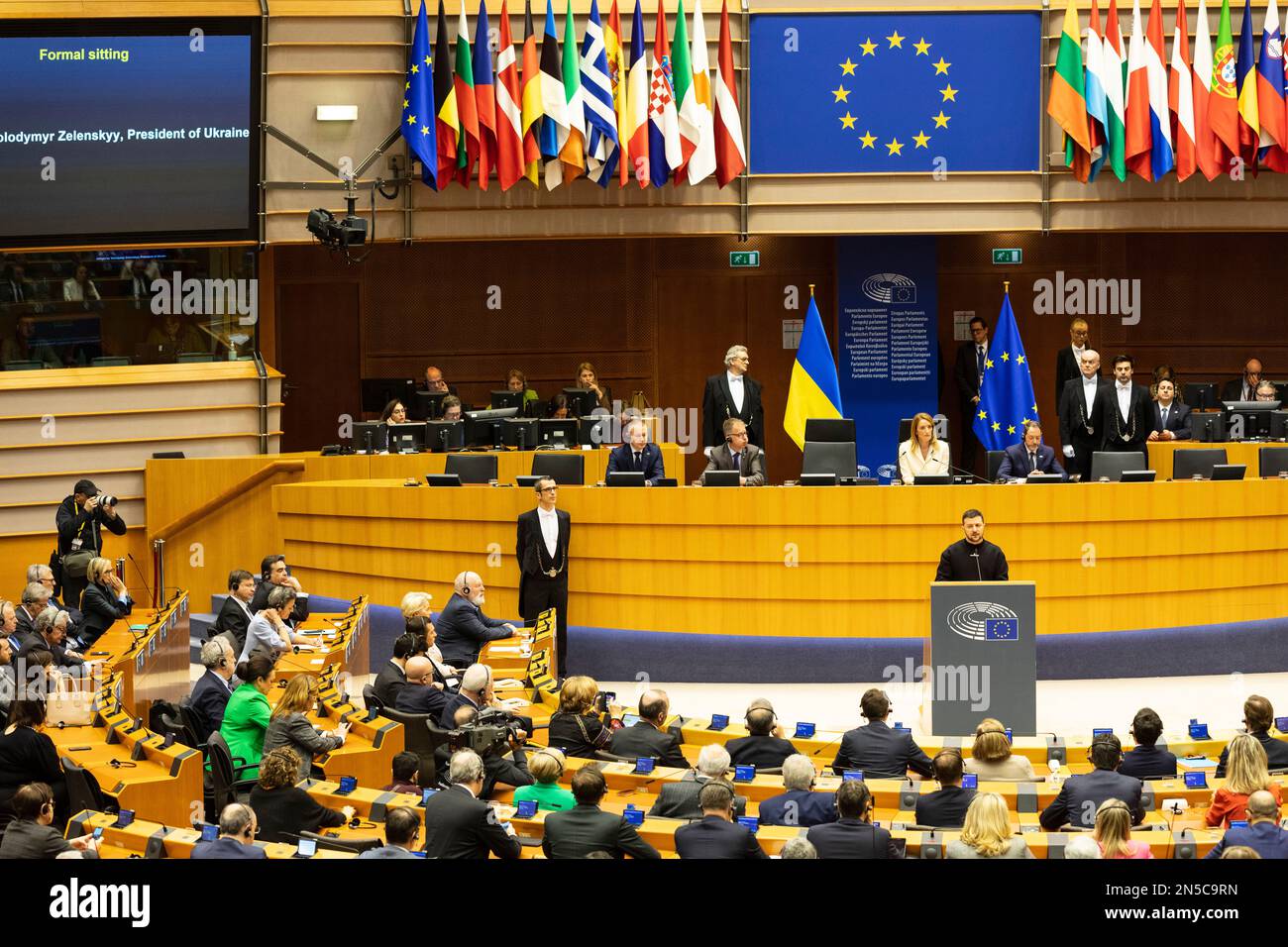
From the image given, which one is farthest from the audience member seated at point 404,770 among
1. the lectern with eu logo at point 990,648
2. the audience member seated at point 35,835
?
the lectern with eu logo at point 990,648

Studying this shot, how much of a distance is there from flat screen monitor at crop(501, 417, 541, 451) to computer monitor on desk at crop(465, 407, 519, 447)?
101 millimetres

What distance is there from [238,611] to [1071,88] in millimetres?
10101

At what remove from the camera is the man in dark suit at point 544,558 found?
12594 millimetres

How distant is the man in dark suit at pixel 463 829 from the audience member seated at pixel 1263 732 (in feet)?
12.1

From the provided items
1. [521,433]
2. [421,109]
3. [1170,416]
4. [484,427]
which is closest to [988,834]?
[1170,416]

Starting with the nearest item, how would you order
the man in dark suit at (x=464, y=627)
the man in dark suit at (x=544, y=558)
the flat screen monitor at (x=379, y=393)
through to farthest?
the man in dark suit at (x=464, y=627)
the man in dark suit at (x=544, y=558)
the flat screen monitor at (x=379, y=393)

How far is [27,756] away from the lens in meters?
7.93

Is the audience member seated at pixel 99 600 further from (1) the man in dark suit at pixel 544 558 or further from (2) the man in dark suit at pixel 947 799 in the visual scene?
(2) the man in dark suit at pixel 947 799

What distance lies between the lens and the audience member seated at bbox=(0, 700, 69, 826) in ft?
25.9

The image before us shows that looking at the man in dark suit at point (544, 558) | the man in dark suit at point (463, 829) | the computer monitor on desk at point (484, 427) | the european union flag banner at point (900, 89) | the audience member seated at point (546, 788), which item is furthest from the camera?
the european union flag banner at point (900, 89)

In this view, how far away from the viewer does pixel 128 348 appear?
54.7 ft
